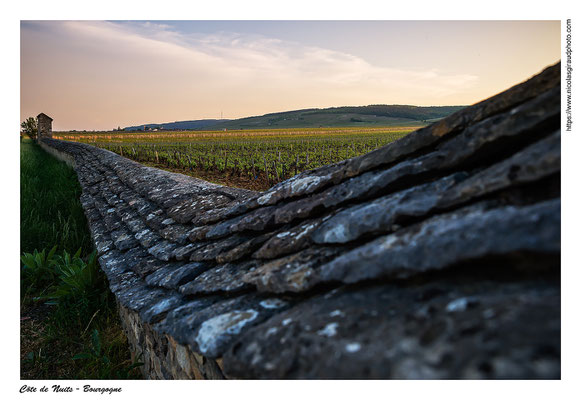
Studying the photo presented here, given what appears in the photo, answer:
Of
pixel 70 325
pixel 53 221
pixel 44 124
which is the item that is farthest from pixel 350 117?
pixel 70 325

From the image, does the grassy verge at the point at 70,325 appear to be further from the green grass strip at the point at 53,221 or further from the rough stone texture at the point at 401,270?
the rough stone texture at the point at 401,270

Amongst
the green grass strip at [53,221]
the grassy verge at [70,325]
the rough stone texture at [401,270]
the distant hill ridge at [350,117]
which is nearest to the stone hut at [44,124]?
the green grass strip at [53,221]

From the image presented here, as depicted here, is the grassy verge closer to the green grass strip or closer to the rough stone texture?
the green grass strip

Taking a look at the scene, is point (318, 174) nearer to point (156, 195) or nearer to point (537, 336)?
point (537, 336)

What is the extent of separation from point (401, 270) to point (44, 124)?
51.6m

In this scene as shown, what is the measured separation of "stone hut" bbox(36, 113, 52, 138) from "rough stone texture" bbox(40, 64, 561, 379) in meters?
49.3

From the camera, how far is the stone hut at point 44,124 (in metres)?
40.2

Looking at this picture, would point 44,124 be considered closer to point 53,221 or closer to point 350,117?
point 53,221

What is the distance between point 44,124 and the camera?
40938 millimetres

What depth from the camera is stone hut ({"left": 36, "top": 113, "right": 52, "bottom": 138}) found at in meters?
40.2

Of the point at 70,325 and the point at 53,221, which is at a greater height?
the point at 53,221

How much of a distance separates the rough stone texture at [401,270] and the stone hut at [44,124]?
162 feet

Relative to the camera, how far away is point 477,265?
1.08 m
